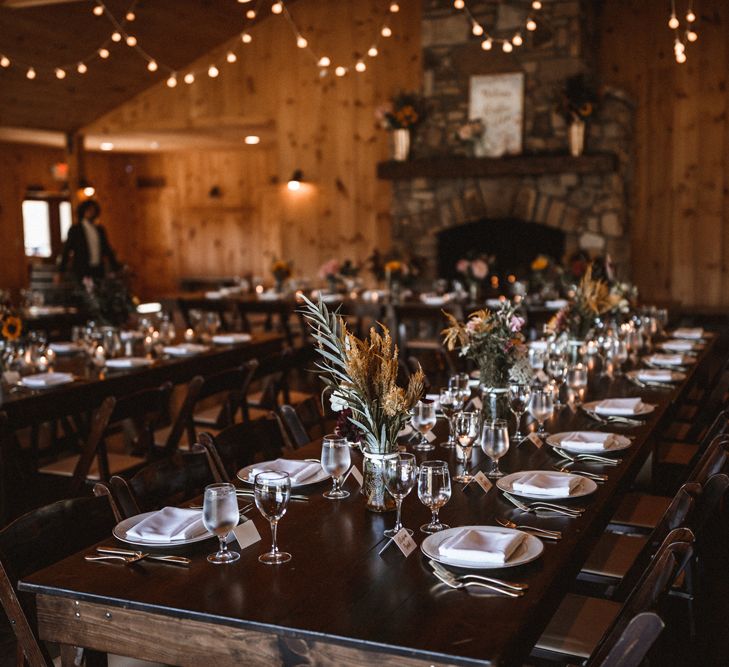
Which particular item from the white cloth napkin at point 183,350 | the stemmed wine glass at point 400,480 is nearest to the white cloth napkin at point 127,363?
the white cloth napkin at point 183,350

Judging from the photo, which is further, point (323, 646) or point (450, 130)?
point (450, 130)

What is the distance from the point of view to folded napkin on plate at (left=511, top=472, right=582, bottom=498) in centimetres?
243

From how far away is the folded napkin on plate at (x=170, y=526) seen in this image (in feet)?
Answer: 6.95

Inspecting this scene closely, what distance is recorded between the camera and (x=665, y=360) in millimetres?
4785

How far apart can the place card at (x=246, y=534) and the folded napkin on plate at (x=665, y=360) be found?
3158 mm

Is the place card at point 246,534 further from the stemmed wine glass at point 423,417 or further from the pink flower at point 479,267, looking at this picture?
A: the pink flower at point 479,267

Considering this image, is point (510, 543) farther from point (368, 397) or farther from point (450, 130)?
point (450, 130)

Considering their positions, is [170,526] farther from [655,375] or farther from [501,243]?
[501,243]

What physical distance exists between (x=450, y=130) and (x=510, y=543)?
26.9ft

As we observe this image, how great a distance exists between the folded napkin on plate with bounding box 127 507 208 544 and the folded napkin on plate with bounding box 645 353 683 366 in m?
3.18

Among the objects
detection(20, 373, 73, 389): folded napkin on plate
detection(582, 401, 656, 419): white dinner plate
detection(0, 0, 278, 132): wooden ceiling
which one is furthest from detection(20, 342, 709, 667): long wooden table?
detection(0, 0, 278, 132): wooden ceiling

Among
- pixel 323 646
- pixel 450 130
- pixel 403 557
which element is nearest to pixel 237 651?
pixel 323 646

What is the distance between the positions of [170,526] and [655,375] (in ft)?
9.37

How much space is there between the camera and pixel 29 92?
1055 centimetres
